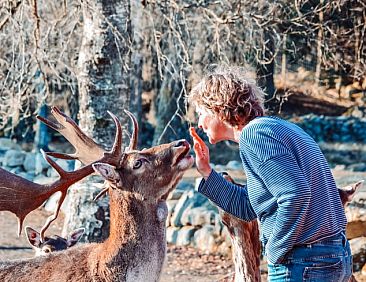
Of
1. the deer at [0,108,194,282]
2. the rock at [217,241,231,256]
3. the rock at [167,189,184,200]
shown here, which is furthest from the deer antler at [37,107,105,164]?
the rock at [167,189,184,200]

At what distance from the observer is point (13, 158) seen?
62.6 feet

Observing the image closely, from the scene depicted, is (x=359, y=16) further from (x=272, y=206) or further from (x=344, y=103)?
(x=272, y=206)

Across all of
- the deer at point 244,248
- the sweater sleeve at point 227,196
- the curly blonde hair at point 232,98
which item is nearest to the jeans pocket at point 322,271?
the sweater sleeve at point 227,196

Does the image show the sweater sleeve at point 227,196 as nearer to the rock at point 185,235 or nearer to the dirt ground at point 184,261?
the dirt ground at point 184,261

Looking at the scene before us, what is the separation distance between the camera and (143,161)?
5527mm

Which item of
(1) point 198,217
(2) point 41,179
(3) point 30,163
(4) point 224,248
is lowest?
(4) point 224,248

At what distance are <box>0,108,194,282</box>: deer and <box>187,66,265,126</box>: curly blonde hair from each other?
0.86 meters

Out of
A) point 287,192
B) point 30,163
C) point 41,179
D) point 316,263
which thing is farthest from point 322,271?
point 30,163

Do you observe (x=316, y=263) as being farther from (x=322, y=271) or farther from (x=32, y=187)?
(x=32, y=187)

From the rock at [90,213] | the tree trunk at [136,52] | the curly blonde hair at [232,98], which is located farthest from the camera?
the tree trunk at [136,52]

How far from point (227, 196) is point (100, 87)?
179 inches

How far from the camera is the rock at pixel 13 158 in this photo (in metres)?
18.8

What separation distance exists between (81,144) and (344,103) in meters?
24.5

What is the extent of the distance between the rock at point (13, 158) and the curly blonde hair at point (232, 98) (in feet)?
47.7
